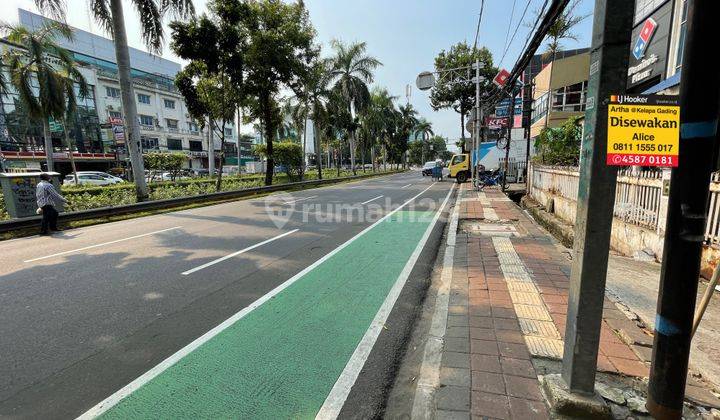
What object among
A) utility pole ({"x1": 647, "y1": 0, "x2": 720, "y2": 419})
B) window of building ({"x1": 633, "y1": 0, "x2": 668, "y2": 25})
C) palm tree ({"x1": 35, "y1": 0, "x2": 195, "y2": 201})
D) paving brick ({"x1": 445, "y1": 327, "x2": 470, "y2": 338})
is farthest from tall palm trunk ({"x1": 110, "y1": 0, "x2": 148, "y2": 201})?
window of building ({"x1": 633, "y1": 0, "x2": 668, "y2": 25})

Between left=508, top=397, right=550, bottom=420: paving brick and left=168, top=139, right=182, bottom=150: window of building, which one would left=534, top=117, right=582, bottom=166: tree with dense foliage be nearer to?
left=508, top=397, right=550, bottom=420: paving brick

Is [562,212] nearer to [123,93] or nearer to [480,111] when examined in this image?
[480,111]

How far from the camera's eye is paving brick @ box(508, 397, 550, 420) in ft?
7.45

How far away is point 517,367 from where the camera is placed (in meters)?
2.80

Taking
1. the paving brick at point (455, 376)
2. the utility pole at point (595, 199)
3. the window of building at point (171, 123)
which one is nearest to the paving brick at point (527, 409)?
the utility pole at point (595, 199)

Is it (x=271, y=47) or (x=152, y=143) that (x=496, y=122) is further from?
(x=152, y=143)

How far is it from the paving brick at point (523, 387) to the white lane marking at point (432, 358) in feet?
1.79

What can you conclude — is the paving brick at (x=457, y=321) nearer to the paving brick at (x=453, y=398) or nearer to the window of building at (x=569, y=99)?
the paving brick at (x=453, y=398)

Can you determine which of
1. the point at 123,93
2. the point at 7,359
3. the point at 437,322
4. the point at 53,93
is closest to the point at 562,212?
the point at 437,322

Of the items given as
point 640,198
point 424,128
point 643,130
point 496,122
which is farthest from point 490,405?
point 424,128

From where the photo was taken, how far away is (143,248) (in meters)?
7.22

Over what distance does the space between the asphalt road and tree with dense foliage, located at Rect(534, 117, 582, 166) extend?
7.63 meters

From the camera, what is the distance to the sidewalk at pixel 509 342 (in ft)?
8.04

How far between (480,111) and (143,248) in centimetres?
1741
